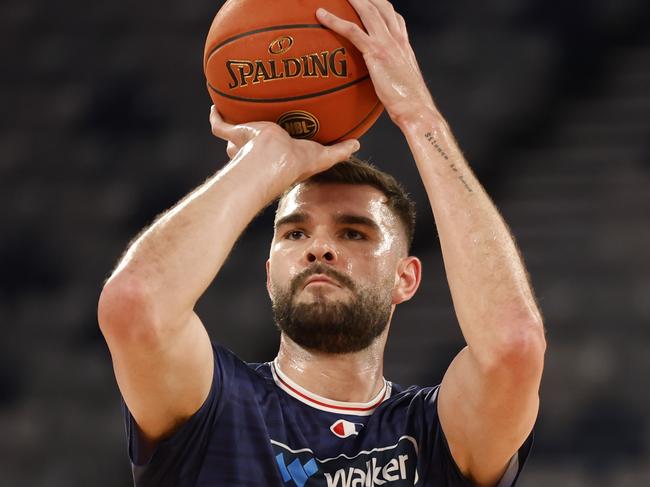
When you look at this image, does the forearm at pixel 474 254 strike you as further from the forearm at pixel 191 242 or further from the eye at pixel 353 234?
the forearm at pixel 191 242

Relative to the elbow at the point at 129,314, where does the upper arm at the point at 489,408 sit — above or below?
below

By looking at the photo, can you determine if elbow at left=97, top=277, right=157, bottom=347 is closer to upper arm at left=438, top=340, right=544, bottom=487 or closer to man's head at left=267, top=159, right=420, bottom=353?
man's head at left=267, top=159, right=420, bottom=353

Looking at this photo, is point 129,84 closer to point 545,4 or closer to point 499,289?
point 545,4

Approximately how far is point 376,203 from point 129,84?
14.3ft

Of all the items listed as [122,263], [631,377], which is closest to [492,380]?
[122,263]

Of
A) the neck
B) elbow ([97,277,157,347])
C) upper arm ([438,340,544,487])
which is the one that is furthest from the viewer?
the neck

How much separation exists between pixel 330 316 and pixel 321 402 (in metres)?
0.27

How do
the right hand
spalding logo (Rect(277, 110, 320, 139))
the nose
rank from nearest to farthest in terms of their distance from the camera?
the right hand → spalding logo (Rect(277, 110, 320, 139)) → the nose

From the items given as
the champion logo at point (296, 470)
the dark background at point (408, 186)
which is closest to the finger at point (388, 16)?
the champion logo at point (296, 470)

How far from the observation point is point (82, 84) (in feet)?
23.1

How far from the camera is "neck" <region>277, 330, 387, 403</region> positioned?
9.51 ft

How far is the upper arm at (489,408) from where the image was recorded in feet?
8.11

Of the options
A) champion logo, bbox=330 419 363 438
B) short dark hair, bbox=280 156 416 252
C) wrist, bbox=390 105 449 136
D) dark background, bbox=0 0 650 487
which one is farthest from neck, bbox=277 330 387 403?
dark background, bbox=0 0 650 487

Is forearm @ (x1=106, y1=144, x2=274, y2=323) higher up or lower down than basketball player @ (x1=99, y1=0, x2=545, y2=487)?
higher up
